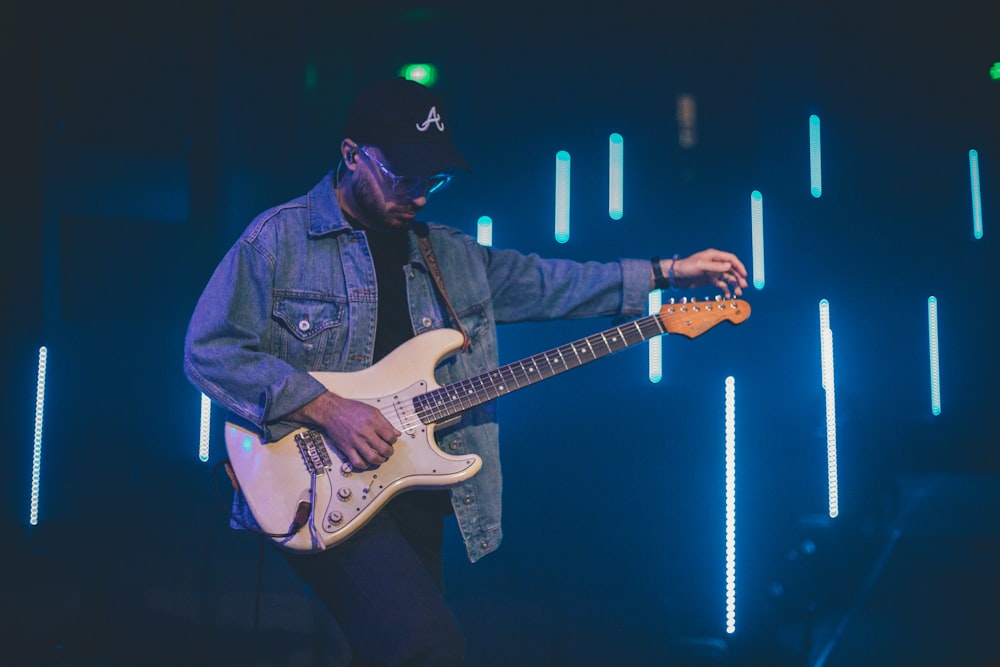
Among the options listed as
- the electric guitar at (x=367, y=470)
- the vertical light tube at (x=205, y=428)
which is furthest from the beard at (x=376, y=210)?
the vertical light tube at (x=205, y=428)

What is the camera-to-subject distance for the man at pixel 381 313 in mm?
2215

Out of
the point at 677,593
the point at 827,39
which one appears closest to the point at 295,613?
the point at 677,593

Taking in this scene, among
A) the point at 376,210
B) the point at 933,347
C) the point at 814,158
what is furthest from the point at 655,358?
the point at 376,210

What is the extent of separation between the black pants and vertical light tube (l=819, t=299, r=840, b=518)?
7.73 feet

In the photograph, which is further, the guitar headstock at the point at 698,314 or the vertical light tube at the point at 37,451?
the vertical light tube at the point at 37,451

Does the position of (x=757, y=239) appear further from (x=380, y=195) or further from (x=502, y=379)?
(x=380, y=195)

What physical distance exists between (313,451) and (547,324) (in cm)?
188

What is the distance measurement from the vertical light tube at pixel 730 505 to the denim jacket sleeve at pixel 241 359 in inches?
85.6

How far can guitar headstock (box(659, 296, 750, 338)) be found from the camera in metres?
2.82

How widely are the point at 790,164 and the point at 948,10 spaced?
4.31 ft

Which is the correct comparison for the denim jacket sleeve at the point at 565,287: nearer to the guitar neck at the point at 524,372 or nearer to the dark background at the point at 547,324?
the guitar neck at the point at 524,372

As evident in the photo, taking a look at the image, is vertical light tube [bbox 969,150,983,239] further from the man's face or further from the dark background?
the man's face

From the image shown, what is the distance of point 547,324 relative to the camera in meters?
4.03

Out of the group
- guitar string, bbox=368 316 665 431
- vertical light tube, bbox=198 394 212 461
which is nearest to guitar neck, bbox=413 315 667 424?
guitar string, bbox=368 316 665 431
